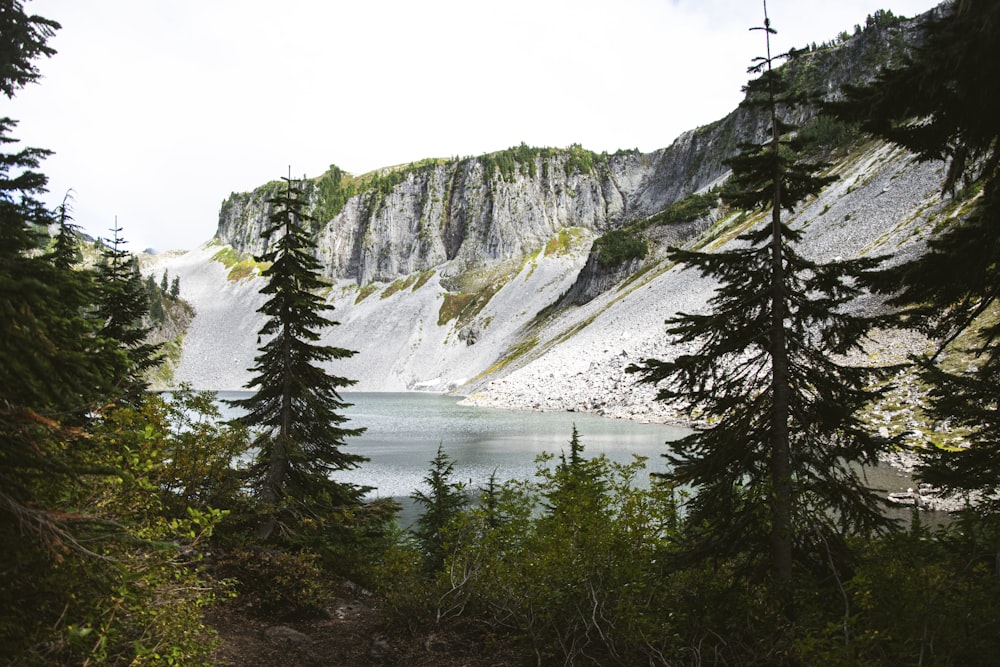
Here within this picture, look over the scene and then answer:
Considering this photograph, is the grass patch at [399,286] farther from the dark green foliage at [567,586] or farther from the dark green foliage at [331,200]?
the dark green foliage at [567,586]

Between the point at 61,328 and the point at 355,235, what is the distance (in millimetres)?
181513

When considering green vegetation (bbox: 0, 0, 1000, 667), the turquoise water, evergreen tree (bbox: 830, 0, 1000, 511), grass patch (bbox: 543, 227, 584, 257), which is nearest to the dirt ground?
green vegetation (bbox: 0, 0, 1000, 667)

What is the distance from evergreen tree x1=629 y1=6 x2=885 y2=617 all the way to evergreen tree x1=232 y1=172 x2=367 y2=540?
9.00 meters

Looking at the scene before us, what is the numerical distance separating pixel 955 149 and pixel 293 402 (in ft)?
46.5

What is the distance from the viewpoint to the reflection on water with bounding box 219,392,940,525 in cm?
2738

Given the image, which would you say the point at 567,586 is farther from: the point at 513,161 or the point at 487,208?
the point at 513,161

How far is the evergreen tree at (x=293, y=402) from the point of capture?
43.0ft

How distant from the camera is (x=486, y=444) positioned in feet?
129

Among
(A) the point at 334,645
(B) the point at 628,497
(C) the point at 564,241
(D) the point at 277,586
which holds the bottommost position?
(A) the point at 334,645

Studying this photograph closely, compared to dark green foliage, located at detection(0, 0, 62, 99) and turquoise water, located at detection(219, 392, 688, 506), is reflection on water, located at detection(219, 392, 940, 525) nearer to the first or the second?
turquoise water, located at detection(219, 392, 688, 506)

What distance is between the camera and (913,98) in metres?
5.02

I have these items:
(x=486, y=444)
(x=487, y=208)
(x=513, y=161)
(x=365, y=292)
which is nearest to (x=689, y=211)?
(x=487, y=208)

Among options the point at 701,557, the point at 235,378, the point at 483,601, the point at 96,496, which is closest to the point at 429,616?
the point at 483,601

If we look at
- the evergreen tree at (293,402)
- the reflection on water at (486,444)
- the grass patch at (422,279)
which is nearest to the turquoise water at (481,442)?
the reflection on water at (486,444)
